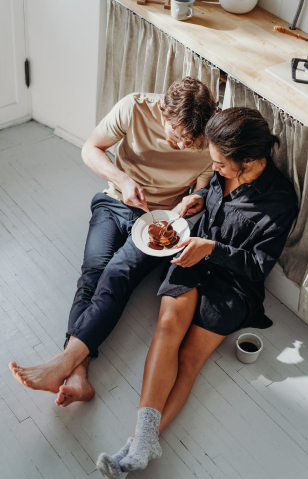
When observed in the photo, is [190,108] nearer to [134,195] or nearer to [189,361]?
[134,195]

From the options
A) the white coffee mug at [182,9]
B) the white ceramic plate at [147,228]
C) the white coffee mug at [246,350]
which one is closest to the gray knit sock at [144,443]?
the white coffee mug at [246,350]

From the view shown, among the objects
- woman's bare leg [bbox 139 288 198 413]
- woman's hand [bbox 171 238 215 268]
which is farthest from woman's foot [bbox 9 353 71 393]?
woman's hand [bbox 171 238 215 268]

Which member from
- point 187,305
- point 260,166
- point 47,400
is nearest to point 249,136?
point 260,166

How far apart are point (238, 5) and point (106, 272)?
1325mm

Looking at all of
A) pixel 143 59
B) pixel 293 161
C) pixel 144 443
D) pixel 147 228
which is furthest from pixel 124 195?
pixel 144 443

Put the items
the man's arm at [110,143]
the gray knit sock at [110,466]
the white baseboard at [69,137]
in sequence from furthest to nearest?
1. the white baseboard at [69,137]
2. the man's arm at [110,143]
3. the gray knit sock at [110,466]

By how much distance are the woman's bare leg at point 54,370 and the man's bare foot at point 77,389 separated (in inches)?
1.1

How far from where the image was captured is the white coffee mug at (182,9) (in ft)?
7.77

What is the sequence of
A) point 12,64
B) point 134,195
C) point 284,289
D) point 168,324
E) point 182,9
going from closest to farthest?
point 168,324 → point 134,195 → point 182,9 → point 284,289 → point 12,64

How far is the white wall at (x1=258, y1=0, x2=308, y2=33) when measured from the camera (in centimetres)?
240

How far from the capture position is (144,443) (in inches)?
72.2

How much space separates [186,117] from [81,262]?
0.91 metres

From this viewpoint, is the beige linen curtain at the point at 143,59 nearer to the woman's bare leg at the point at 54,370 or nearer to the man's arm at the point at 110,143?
the man's arm at the point at 110,143

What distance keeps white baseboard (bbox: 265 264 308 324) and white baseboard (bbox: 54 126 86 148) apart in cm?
141
